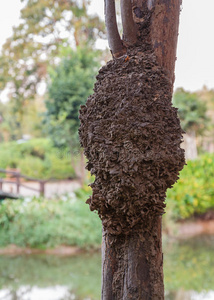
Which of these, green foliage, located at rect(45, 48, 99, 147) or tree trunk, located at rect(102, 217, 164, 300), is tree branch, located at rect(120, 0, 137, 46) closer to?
tree trunk, located at rect(102, 217, 164, 300)

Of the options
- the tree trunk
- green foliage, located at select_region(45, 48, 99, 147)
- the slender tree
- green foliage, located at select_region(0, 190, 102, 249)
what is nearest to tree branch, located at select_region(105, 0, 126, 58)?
the slender tree

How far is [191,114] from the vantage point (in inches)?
368

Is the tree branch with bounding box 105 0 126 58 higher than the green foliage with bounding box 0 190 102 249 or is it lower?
higher

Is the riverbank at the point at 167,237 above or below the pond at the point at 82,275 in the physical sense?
above

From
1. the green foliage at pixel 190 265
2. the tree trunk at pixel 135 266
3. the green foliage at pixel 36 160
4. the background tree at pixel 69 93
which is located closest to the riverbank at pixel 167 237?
the green foliage at pixel 190 265

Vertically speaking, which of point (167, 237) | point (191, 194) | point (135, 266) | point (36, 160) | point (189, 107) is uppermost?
point (189, 107)

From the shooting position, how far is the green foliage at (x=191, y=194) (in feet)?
19.0

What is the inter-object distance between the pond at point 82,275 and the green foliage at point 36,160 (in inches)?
230

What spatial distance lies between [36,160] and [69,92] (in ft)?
17.0

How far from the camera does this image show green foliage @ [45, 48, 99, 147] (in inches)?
252

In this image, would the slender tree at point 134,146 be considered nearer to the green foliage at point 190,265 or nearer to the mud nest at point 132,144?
the mud nest at point 132,144

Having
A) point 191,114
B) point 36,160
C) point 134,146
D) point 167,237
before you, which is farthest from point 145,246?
point 36,160

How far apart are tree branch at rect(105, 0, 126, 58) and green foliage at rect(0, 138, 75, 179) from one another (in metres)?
9.34

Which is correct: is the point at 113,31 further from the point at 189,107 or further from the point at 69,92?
the point at 189,107
